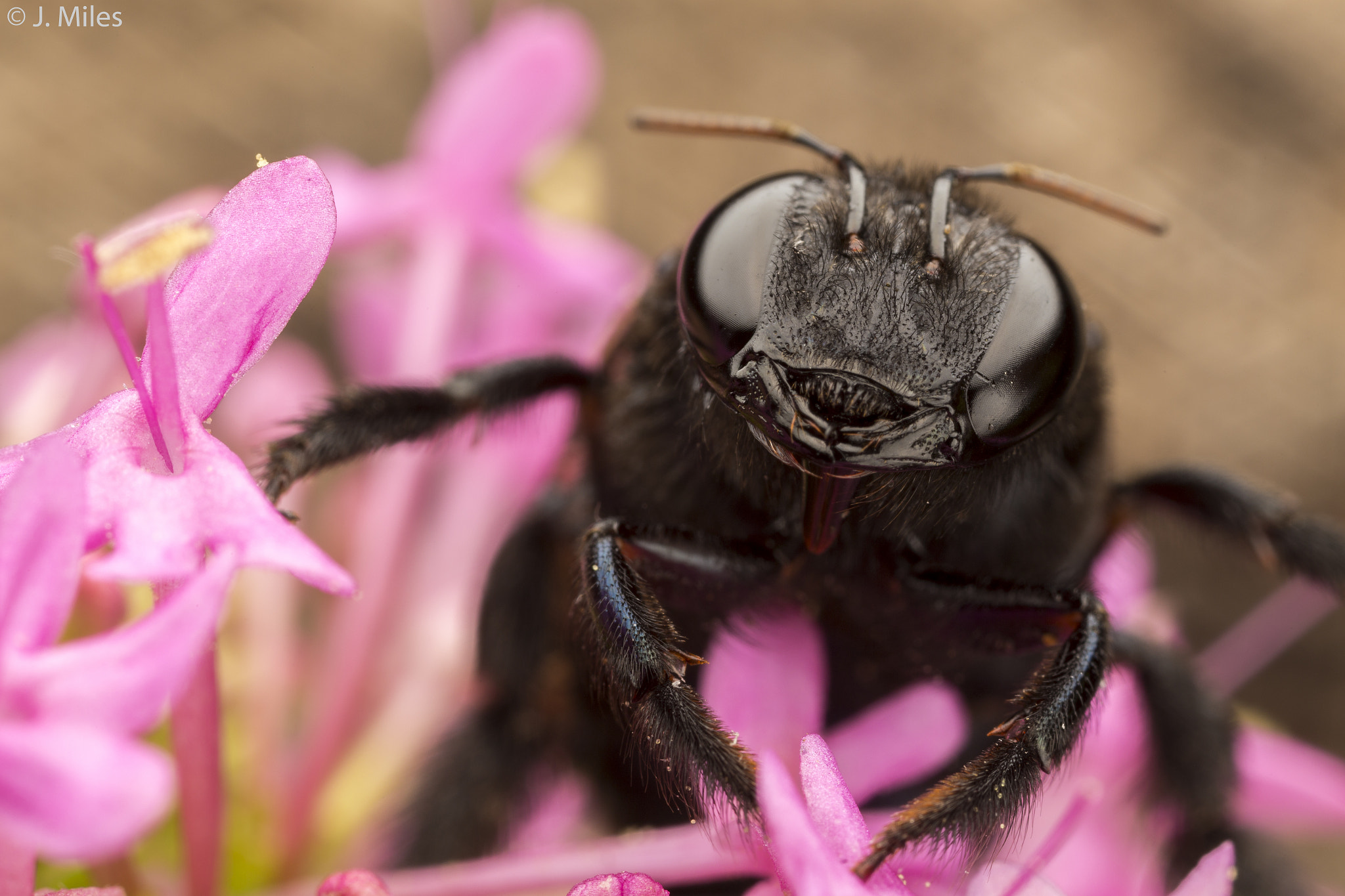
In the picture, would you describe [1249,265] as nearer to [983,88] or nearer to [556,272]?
[983,88]

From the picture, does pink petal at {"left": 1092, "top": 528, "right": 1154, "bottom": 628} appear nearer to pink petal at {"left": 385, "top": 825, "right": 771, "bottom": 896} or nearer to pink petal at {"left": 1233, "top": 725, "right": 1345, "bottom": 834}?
pink petal at {"left": 1233, "top": 725, "right": 1345, "bottom": 834}

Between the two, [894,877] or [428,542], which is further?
[428,542]

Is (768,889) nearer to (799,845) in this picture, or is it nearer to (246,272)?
(799,845)

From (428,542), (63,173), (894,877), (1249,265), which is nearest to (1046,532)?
(894,877)

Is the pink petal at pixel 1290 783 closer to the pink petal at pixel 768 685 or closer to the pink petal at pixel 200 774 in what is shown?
the pink petal at pixel 768 685

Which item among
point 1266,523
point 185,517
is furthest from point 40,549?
point 1266,523

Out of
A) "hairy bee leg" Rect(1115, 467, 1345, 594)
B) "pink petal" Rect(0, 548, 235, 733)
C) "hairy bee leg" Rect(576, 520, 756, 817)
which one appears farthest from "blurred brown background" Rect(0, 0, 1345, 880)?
"pink petal" Rect(0, 548, 235, 733)
